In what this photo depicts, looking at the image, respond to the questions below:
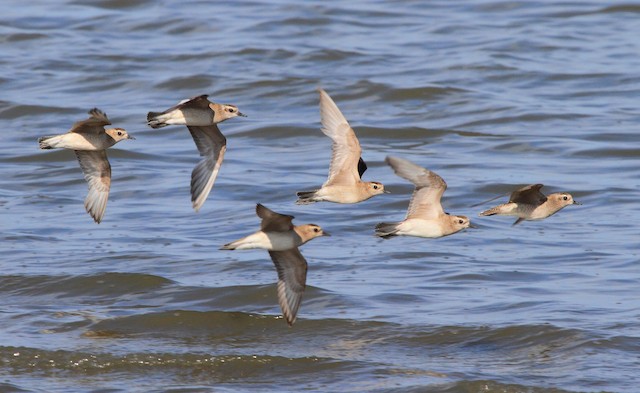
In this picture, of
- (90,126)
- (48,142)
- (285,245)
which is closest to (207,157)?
(90,126)

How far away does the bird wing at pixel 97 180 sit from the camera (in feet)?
39.9

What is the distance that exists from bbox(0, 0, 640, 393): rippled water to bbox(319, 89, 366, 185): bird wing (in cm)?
164

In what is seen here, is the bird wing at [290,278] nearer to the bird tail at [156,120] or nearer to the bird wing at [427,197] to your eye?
the bird wing at [427,197]

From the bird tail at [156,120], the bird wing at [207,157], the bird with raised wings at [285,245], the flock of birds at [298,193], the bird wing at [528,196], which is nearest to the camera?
the bird with raised wings at [285,245]

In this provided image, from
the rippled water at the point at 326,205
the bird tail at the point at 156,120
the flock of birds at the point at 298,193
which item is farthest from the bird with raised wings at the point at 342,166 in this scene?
the rippled water at the point at 326,205

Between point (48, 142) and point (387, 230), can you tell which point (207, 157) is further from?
point (387, 230)

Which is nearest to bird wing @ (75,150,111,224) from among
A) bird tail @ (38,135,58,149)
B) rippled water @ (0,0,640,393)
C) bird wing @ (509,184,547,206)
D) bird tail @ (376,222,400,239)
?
bird tail @ (38,135,58,149)

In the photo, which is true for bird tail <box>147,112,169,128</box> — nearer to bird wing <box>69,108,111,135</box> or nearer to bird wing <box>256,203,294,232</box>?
bird wing <box>69,108,111,135</box>

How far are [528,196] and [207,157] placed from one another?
2864mm

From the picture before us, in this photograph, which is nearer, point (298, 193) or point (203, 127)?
point (298, 193)

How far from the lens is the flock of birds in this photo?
1033cm

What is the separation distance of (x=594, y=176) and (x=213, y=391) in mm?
9182

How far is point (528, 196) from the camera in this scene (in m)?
11.0

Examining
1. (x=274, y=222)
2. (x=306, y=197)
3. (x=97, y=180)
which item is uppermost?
(x=274, y=222)
